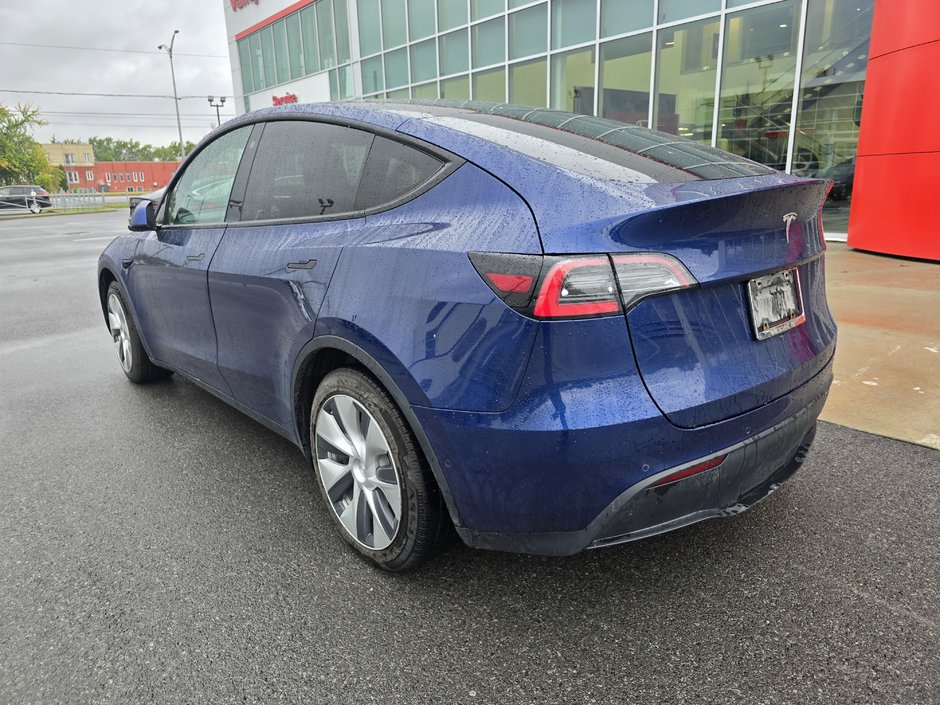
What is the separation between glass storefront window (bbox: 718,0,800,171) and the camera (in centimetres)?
1024

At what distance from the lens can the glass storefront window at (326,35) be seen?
21.5 metres

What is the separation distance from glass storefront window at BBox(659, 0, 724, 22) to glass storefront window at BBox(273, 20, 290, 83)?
56.4 ft

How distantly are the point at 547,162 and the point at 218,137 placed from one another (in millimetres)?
2126

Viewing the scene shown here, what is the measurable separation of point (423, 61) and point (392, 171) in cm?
1705

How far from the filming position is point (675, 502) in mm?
1839

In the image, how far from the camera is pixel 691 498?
1.86 m

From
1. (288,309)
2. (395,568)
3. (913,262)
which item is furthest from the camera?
(913,262)

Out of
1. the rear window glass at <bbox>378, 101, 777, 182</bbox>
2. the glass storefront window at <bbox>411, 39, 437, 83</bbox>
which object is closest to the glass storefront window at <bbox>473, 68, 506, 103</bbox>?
the glass storefront window at <bbox>411, 39, 437, 83</bbox>

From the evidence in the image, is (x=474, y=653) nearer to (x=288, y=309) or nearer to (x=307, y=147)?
(x=288, y=309)

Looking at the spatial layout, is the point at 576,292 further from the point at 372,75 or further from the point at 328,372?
the point at 372,75

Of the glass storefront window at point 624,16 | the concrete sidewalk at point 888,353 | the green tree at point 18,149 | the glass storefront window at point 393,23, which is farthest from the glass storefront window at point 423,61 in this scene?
the green tree at point 18,149

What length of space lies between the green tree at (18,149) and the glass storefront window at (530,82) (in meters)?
51.5

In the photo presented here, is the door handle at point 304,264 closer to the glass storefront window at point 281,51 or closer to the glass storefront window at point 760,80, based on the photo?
the glass storefront window at point 760,80

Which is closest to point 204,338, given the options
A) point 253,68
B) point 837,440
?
A: point 837,440
